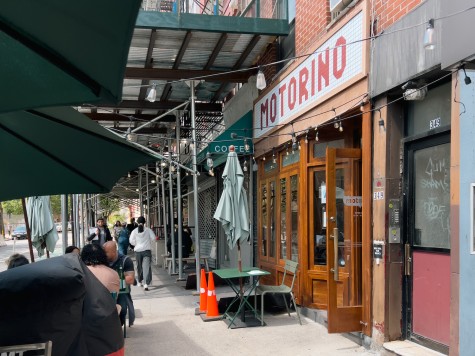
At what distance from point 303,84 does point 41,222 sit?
4859mm

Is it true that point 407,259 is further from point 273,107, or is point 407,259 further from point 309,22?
point 273,107

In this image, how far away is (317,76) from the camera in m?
7.75

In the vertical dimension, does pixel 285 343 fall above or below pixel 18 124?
below

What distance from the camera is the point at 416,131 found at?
5883mm

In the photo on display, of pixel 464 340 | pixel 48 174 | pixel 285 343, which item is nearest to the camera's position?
pixel 48 174

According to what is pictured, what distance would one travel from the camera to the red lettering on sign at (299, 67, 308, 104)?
8228 mm

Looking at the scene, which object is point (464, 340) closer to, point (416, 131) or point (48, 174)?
point (416, 131)

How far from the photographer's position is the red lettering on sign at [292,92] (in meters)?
8.70

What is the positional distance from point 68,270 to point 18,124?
3.60ft

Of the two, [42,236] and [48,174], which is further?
[42,236]

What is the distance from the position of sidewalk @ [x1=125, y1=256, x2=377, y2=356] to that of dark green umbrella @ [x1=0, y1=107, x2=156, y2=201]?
3.23 m

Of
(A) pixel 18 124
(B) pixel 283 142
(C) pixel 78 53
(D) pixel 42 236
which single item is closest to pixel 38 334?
(A) pixel 18 124

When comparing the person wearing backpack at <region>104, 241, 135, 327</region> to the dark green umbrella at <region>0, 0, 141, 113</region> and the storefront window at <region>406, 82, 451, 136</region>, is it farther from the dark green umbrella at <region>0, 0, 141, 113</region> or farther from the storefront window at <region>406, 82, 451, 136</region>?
the dark green umbrella at <region>0, 0, 141, 113</region>

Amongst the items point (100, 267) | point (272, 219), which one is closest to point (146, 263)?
point (272, 219)
